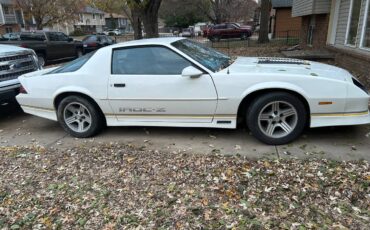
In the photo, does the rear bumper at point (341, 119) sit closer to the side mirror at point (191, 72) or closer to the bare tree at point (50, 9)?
the side mirror at point (191, 72)

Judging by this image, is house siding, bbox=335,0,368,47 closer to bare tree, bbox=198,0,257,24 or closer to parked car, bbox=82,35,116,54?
parked car, bbox=82,35,116,54

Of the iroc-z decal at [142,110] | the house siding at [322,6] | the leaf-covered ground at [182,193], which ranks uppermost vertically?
the house siding at [322,6]

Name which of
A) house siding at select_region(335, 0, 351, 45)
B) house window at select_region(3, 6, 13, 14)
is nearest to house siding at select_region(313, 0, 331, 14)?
house siding at select_region(335, 0, 351, 45)

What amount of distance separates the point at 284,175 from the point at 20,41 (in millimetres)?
13212

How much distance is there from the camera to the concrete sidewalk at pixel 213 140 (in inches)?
156

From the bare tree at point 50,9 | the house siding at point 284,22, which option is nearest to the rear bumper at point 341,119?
the house siding at point 284,22

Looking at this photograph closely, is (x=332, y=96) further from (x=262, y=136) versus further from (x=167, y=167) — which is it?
(x=167, y=167)

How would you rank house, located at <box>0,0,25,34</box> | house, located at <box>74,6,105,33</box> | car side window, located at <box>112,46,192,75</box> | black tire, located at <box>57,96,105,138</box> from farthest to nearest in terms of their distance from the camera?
house, located at <box>74,6,105,33</box>
house, located at <box>0,0,25,34</box>
black tire, located at <box>57,96,105,138</box>
car side window, located at <box>112,46,192,75</box>

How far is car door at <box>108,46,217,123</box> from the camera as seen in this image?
4219mm

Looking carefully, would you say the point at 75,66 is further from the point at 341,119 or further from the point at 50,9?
the point at 50,9

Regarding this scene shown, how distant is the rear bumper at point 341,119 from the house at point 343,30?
393cm

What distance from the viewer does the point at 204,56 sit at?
15.3ft

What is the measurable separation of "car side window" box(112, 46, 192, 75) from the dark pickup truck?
9.97 meters

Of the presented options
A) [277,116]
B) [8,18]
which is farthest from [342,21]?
[8,18]
